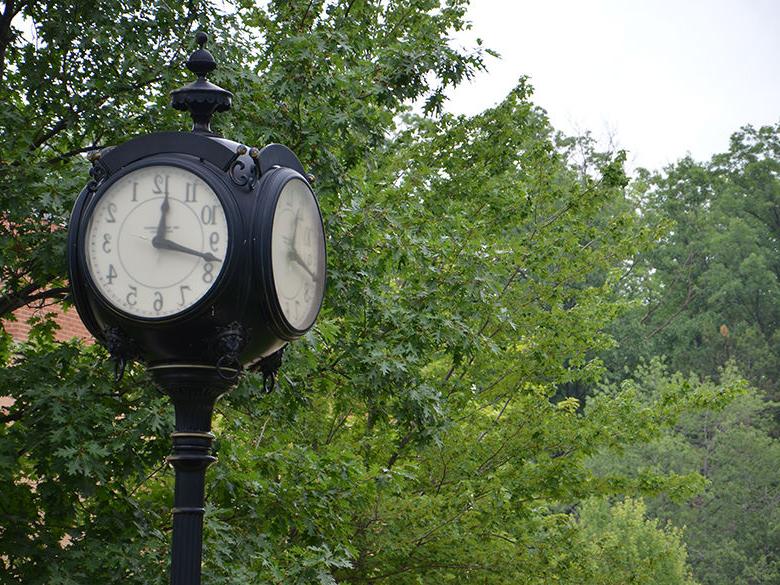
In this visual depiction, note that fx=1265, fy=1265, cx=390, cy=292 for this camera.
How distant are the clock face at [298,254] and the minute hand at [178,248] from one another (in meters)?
0.15

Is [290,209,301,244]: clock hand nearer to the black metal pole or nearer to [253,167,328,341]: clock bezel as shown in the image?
[253,167,328,341]: clock bezel

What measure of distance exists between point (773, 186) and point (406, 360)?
55623 mm

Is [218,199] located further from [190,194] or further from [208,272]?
[208,272]

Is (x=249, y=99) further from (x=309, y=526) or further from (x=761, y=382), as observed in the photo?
(x=761, y=382)

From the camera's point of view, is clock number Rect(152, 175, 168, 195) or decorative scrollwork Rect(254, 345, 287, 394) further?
decorative scrollwork Rect(254, 345, 287, 394)


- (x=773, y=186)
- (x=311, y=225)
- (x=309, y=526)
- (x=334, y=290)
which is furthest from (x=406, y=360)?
(x=773, y=186)

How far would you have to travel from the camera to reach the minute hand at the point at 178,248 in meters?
3.02

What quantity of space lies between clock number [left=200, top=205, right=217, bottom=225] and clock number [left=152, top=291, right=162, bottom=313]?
0.20 m

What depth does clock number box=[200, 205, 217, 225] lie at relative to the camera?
3.05m

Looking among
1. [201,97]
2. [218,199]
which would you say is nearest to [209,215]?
[218,199]

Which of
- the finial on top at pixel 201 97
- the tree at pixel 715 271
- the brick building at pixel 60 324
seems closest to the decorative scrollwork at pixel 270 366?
the finial on top at pixel 201 97

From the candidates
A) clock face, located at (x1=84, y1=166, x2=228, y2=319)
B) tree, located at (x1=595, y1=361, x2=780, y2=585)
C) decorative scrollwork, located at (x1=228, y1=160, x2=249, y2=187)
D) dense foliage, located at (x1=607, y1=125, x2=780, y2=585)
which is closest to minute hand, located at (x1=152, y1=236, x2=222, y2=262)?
clock face, located at (x1=84, y1=166, x2=228, y2=319)

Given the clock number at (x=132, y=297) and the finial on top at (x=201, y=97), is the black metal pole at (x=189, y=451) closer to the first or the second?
the clock number at (x=132, y=297)

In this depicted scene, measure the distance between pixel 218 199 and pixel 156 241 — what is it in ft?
0.59
